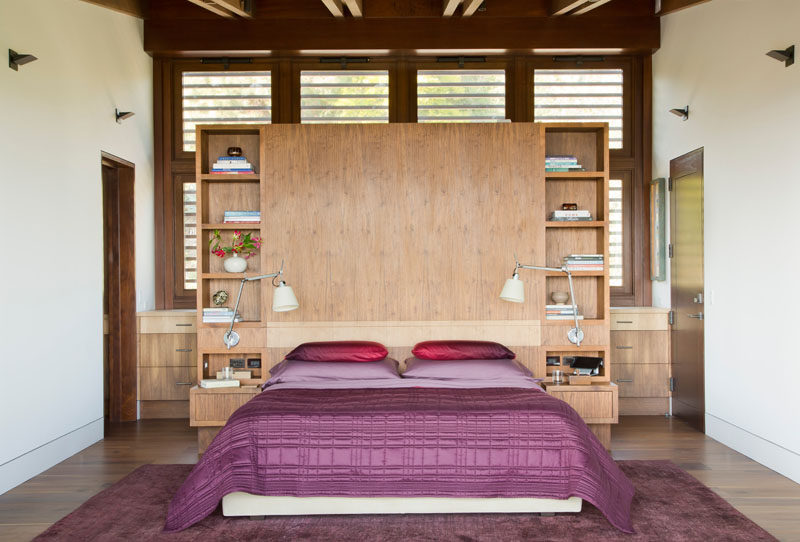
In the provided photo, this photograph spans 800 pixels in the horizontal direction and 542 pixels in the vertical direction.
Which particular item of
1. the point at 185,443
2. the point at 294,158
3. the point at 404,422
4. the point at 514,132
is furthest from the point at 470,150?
the point at 185,443

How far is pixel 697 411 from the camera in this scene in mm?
5035

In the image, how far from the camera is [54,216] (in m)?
4.22

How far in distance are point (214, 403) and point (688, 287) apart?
12.2ft

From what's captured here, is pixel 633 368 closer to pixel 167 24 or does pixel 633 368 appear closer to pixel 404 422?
pixel 404 422

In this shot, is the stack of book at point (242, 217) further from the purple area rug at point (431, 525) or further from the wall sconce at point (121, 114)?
the purple area rug at point (431, 525)

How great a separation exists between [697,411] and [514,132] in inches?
103

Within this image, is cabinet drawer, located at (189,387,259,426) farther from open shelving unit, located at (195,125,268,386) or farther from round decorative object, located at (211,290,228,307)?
round decorative object, located at (211,290,228,307)

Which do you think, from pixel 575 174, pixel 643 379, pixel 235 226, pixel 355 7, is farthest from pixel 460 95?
pixel 643 379

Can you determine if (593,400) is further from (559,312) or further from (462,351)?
(462,351)

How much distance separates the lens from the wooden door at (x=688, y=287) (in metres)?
4.97

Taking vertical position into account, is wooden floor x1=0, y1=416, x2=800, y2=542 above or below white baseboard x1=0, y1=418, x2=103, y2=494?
below

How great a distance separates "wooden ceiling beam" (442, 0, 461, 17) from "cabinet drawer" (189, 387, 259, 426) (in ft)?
10.2

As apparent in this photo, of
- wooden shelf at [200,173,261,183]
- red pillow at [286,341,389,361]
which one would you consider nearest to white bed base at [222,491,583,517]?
red pillow at [286,341,389,361]

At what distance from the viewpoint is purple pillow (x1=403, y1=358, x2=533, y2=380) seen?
4062mm
